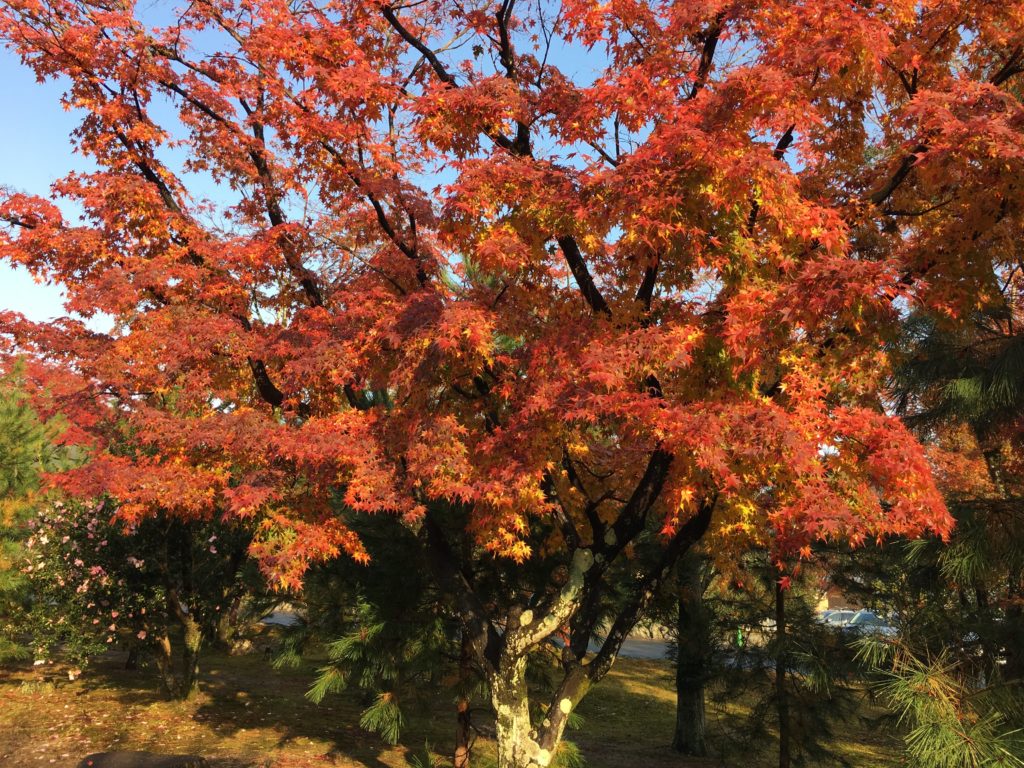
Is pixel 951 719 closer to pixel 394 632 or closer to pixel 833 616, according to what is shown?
pixel 394 632

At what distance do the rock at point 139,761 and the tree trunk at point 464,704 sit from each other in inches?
126

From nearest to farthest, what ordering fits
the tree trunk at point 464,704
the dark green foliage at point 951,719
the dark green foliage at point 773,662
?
the dark green foliage at point 951,719 → the dark green foliage at point 773,662 → the tree trunk at point 464,704

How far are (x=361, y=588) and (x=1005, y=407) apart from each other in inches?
324

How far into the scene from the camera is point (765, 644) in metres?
9.59

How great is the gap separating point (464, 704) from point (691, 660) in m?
3.49

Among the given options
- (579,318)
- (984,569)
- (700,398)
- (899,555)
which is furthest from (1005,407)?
(579,318)

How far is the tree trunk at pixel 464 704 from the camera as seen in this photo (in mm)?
9438

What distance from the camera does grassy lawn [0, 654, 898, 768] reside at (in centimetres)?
1023

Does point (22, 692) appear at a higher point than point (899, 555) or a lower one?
lower

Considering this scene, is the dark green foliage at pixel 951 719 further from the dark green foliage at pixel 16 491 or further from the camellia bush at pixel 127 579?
the dark green foliage at pixel 16 491

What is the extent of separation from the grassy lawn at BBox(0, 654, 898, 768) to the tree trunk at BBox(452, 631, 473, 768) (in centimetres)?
27

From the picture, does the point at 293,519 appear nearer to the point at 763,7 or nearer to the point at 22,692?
the point at 763,7

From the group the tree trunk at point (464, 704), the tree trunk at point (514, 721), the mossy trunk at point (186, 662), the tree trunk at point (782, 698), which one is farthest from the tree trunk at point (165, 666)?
the tree trunk at point (782, 698)

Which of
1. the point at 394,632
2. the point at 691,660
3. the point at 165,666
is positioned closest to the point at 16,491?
the point at 165,666
